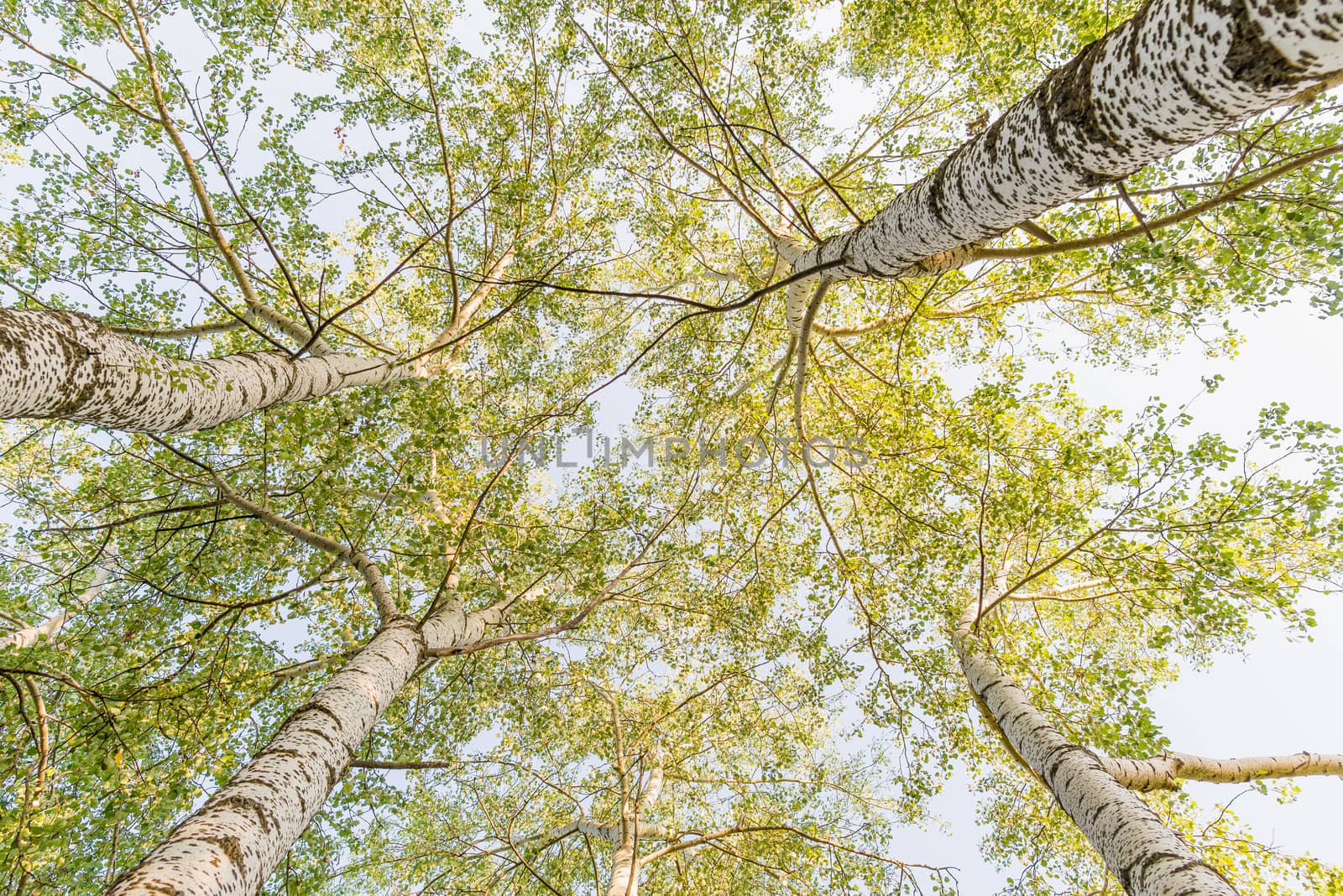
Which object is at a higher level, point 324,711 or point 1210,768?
point 1210,768

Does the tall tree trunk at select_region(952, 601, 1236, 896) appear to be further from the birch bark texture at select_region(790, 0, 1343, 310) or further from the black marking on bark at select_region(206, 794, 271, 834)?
the black marking on bark at select_region(206, 794, 271, 834)

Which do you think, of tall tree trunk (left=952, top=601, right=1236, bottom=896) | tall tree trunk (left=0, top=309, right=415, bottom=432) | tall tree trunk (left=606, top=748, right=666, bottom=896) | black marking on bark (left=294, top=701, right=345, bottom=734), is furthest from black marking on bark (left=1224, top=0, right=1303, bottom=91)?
tall tree trunk (left=606, top=748, right=666, bottom=896)

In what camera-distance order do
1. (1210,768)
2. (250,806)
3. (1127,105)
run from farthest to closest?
(1210,768) < (250,806) < (1127,105)

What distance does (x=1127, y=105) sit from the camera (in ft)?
4.89

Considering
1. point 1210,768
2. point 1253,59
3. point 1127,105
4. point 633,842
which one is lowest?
point 633,842

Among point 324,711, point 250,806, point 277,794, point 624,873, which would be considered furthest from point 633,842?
point 250,806

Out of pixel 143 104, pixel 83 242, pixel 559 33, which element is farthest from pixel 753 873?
pixel 559 33

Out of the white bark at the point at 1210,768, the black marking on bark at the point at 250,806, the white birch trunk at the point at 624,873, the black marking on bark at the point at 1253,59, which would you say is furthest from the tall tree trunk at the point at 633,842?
the black marking on bark at the point at 1253,59

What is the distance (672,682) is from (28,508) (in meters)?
7.35

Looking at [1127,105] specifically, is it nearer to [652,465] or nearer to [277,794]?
[277,794]

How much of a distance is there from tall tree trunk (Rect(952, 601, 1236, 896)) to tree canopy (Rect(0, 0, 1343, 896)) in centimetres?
3

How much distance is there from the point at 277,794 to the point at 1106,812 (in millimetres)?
4415

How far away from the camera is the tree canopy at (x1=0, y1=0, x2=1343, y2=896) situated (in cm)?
254

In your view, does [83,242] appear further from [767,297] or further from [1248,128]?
[1248,128]
